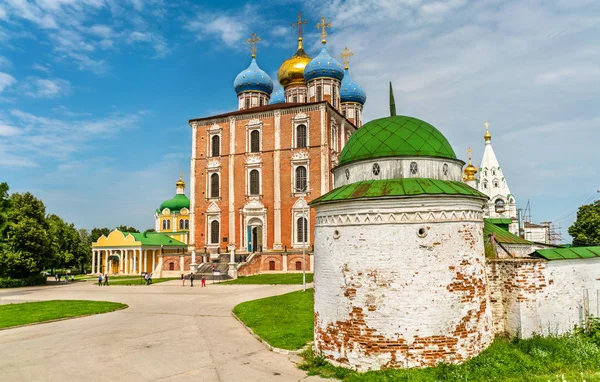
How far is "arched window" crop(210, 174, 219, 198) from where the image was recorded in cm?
4353

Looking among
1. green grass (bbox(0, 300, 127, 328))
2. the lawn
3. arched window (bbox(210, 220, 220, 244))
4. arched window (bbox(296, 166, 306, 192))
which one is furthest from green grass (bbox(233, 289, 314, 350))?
Answer: arched window (bbox(210, 220, 220, 244))

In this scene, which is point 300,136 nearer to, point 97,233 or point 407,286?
point 407,286

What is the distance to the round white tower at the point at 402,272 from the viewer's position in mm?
9680

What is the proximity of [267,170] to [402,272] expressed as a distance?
107 feet

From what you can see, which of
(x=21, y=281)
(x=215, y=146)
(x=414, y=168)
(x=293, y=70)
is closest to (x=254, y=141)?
(x=215, y=146)

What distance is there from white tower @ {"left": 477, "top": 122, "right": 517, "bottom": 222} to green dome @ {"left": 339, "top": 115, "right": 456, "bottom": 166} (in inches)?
1808

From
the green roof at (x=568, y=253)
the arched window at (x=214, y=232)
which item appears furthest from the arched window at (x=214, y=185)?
the green roof at (x=568, y=253)

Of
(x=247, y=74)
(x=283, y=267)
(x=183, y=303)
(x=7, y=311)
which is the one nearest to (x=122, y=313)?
(x=183, y=303)

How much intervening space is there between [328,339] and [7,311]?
1821cm

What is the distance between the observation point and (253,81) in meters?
48.4

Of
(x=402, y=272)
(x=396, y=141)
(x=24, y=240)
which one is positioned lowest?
(x=402, y=272)

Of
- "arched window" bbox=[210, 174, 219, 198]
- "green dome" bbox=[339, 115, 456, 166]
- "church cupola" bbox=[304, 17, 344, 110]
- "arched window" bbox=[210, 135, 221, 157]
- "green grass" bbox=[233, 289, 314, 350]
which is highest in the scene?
"church cupola" bbox=[304, 17, 344, 110]

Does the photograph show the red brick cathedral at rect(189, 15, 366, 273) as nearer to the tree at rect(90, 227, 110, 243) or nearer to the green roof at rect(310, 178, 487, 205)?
the green roof at rect(310, 178, 487, 205)

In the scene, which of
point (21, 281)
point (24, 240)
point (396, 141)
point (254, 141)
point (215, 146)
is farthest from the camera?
point (215, 146)
